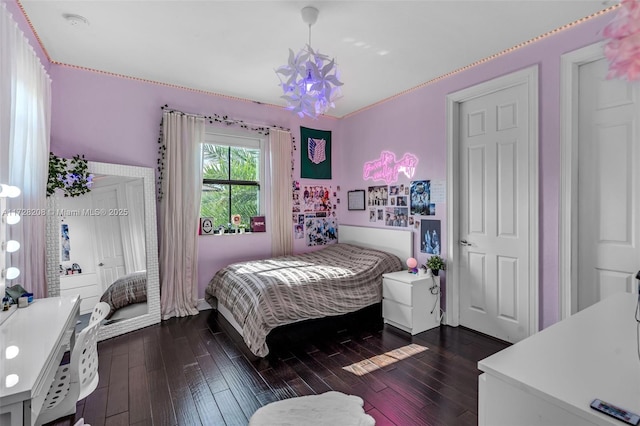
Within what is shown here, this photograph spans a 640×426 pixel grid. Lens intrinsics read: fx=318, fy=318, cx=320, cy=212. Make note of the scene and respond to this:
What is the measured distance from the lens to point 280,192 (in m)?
4.37

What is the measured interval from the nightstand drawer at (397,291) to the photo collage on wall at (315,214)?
1.57m

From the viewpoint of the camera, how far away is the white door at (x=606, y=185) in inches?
89.4

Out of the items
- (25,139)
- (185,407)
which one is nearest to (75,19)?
(25,139)

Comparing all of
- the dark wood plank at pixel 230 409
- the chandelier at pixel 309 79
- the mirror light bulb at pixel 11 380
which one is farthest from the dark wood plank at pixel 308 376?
the chandelier at pixel 309 79

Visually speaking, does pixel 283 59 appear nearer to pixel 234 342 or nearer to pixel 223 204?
pixel 223 204

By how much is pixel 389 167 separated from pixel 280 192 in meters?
1.50

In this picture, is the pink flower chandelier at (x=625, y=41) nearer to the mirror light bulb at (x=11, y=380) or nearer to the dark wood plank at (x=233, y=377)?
the mirror light bulb at (x=11, y=380)

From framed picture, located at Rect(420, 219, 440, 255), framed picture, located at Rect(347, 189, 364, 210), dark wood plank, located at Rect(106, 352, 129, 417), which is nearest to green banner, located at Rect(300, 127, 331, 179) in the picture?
framed picture, located at Rect(347, 189, 364, 210)

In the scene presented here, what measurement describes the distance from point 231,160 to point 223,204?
606 mm

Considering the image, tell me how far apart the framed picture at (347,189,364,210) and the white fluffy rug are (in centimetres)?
281

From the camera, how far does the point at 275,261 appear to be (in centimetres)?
→ 393

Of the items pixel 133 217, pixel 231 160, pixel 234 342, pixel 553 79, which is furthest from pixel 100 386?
pixel 553 79

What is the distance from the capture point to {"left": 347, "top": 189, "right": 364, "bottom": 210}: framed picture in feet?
14.9

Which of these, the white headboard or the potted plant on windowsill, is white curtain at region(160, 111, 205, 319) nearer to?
the white headboard
